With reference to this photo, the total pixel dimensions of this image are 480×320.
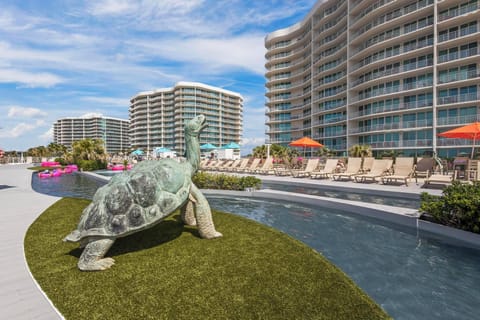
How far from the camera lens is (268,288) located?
3025 mm

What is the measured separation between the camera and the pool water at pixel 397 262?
112 inches

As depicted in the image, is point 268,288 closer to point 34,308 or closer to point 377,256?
point 377,256

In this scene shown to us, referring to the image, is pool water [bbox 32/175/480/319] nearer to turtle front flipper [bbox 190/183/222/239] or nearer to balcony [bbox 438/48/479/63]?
turtle front flipper [bbox 190/183/222/239]

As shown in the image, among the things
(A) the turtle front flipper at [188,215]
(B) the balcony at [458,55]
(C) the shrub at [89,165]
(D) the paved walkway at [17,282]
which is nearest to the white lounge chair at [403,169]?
(A) the turtle front flipper at [188,215]

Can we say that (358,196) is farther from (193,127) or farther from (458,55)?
(458,55)

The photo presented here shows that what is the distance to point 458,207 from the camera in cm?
471

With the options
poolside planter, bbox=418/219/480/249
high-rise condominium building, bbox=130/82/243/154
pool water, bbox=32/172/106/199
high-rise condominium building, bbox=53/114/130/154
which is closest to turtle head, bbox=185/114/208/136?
poolside planter, bbox=418/219/480/249

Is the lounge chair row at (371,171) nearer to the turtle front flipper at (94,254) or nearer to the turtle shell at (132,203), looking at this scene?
the turtle shell at (132,203)

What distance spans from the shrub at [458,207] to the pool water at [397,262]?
1.65 ft

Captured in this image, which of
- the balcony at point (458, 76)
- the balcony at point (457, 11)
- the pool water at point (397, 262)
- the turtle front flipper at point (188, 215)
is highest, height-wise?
the balcony at point (457, 11)

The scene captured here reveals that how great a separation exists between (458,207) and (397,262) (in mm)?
1965

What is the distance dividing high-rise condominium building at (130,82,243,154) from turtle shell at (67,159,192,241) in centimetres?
8073

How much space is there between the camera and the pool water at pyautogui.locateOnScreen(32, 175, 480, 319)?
2.86m

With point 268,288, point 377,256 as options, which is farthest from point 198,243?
point 377,256
